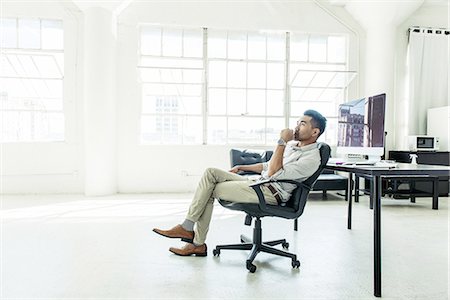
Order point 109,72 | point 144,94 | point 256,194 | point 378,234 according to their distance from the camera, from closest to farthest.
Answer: point 378,234 → point 256,194 → point 109,72 → point 144,94

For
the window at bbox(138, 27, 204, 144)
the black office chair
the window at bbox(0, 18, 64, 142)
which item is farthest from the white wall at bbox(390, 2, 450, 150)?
the window at bbox(0, 18, 64, 142)

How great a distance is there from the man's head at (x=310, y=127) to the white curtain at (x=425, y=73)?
493 centimetres

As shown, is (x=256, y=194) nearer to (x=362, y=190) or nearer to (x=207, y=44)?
(x=362, y=190)

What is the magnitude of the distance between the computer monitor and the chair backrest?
16.8 inches

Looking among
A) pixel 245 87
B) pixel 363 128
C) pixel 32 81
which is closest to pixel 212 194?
pixel 363 128

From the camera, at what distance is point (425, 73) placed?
21.4 feet

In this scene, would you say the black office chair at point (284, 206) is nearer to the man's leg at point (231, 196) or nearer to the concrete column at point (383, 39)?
the man's leg at point (231, 196)

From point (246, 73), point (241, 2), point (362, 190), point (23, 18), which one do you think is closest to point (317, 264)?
point (362, 190)

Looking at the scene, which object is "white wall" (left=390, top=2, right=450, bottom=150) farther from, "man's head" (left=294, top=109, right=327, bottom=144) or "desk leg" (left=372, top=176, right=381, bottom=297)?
"desk leg" (left=372, top=176, right=381, bottom=297)

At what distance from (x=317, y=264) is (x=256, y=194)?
29.1 inches

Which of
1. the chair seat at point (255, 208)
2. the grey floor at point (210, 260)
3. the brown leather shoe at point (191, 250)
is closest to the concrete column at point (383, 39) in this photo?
the grey floor at point (210, 260)

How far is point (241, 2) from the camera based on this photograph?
6.28m

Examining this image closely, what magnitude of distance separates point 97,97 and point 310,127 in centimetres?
425

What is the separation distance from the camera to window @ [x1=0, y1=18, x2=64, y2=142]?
5980mm
